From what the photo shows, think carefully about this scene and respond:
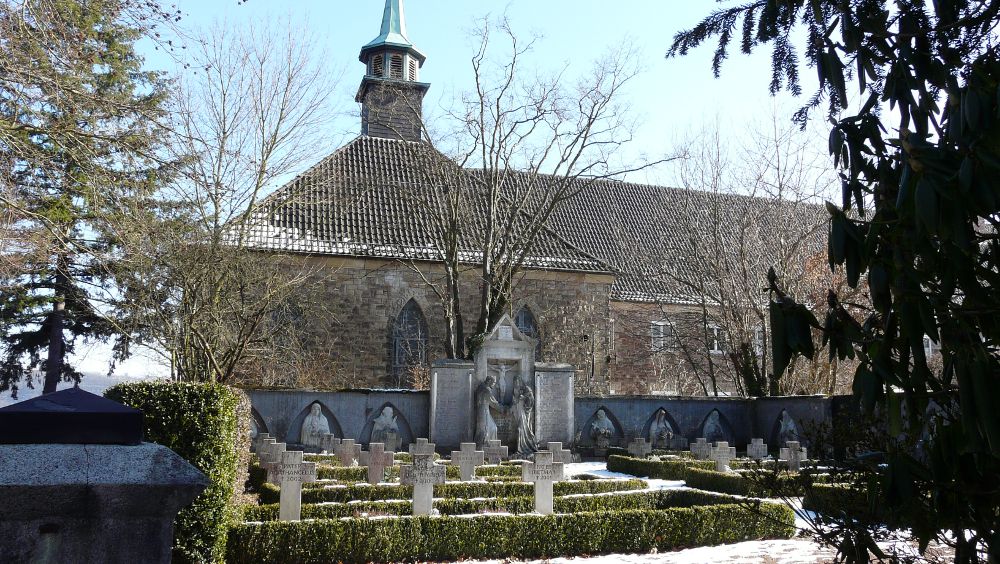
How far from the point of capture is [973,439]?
7.20 ft

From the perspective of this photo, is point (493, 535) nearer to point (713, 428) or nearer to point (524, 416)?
point (524, 416)

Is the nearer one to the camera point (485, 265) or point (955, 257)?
point (955, 257)

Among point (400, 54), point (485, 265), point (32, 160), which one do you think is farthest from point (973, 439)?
point (400, 54)

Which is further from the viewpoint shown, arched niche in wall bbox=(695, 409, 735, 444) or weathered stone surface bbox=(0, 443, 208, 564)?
arched niche in wall bbox=(695, 409, 735, 444)

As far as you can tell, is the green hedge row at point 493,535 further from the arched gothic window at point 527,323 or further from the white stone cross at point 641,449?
the arched gothic window at point 527,323

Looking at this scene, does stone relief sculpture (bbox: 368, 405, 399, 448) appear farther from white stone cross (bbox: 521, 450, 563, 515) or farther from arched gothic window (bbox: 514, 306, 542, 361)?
arched gothic window (bbox: 514, 306, 542, 361)

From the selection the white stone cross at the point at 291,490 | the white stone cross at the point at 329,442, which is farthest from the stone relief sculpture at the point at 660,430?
the white stone cross at the point at 291,490

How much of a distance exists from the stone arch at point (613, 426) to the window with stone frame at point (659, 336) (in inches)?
238

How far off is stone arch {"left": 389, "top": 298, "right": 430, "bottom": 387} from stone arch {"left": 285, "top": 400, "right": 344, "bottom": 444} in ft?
22.6

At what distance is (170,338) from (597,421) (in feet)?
31.7

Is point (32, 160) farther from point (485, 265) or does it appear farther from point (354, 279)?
point (354, 279)

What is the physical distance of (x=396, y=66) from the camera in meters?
31.0

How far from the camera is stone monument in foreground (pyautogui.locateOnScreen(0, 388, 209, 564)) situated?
2.56 m

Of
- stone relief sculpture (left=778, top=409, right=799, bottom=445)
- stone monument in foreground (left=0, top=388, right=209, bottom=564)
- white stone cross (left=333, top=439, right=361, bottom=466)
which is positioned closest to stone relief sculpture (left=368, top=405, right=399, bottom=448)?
white stone cross (left=333, top=439, right=361, bottom=466)
